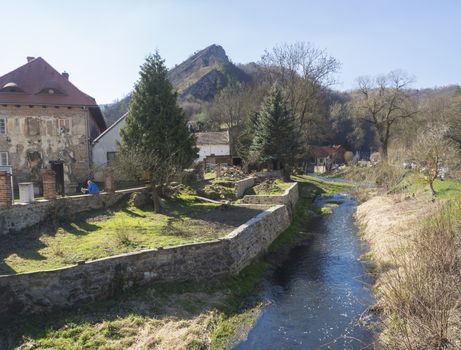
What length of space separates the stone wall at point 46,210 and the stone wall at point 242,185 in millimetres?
9675

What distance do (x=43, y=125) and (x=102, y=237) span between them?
16114 mm

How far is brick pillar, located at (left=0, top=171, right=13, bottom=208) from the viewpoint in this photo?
46.2 ft

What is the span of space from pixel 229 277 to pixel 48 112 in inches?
788

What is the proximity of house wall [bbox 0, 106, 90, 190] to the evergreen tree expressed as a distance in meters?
17.0

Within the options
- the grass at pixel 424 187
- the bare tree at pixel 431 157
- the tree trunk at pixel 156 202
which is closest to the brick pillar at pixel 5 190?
the tree trunk at pixel 156 202

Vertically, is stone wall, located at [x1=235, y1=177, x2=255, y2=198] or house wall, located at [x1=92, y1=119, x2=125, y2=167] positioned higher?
house wall, located at [x1=92, y1=119, x2=125, y2=167]

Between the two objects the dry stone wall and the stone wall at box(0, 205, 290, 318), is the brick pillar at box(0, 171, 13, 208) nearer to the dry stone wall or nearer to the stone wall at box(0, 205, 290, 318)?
the dry stone wall

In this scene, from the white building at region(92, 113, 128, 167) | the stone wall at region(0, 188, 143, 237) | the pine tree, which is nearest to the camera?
the stone wall at region(0, 188, 143, 237)

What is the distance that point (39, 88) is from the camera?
2742 cm

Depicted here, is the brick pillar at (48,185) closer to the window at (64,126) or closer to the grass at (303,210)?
the grass at (303,210)

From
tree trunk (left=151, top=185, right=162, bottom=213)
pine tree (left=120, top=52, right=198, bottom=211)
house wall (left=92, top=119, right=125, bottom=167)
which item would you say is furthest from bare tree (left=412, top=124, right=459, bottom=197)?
house wall (left=92, top=119, right=125, bottom=167)

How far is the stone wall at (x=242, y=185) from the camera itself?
27.2m

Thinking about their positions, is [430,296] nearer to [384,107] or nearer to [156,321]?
[156,321]

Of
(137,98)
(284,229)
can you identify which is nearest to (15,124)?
(137,98)
